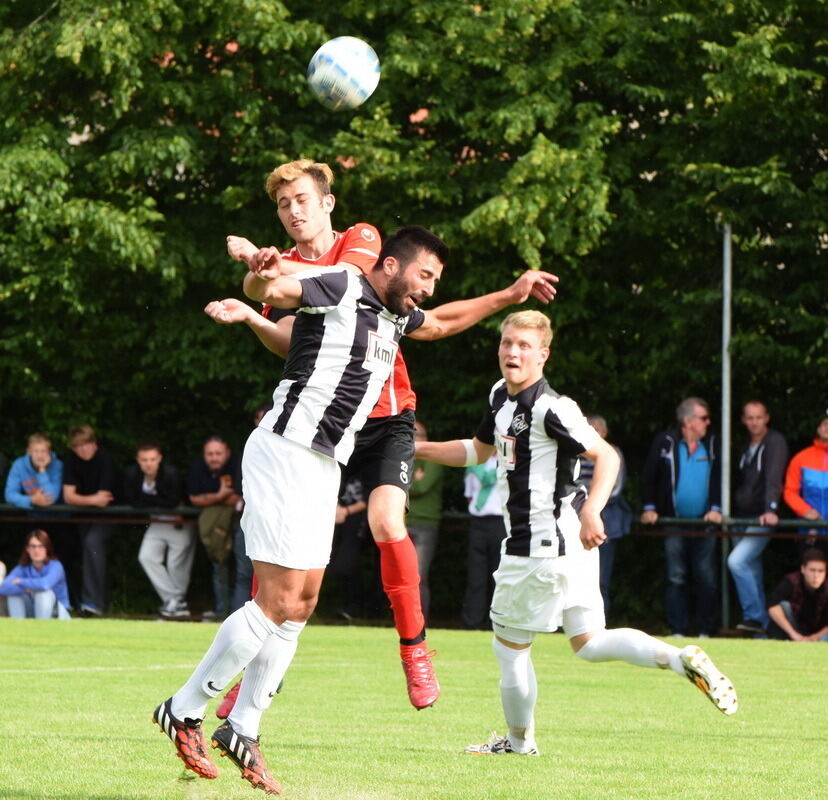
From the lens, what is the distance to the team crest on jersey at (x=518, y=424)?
23.7 feet

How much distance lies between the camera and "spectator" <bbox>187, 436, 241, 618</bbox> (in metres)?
16.9

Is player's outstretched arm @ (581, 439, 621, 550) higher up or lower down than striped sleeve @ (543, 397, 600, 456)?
lower down

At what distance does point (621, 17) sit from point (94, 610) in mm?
8451

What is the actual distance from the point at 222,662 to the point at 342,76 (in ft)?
11.6

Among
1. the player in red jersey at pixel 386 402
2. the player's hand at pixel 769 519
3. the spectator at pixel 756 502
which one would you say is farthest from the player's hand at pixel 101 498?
the player in red jersey at pixel 386 402

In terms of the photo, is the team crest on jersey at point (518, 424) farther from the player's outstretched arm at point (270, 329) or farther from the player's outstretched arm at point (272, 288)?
the player's outstretched arm at point (272, 288)

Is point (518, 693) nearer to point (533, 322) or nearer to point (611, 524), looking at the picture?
point (533, 322)

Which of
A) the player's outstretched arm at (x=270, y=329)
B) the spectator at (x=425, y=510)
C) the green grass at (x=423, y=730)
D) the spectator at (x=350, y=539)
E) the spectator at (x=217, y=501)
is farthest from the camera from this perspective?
the spectator at (x=217, y=501)

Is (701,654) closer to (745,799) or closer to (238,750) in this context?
(745,799)

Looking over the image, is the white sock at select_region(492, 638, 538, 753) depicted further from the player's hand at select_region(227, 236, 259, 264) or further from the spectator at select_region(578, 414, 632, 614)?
the spectator at select_region(578, 414, 632, 614)

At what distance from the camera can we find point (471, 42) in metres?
16.8

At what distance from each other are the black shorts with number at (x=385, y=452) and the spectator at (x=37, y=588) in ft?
29.2

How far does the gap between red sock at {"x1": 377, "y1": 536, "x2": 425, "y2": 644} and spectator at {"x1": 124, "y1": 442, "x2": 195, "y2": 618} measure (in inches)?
392

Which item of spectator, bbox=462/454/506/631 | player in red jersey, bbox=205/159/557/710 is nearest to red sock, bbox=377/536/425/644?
player in red jersey, bbox=205/159/557/710
